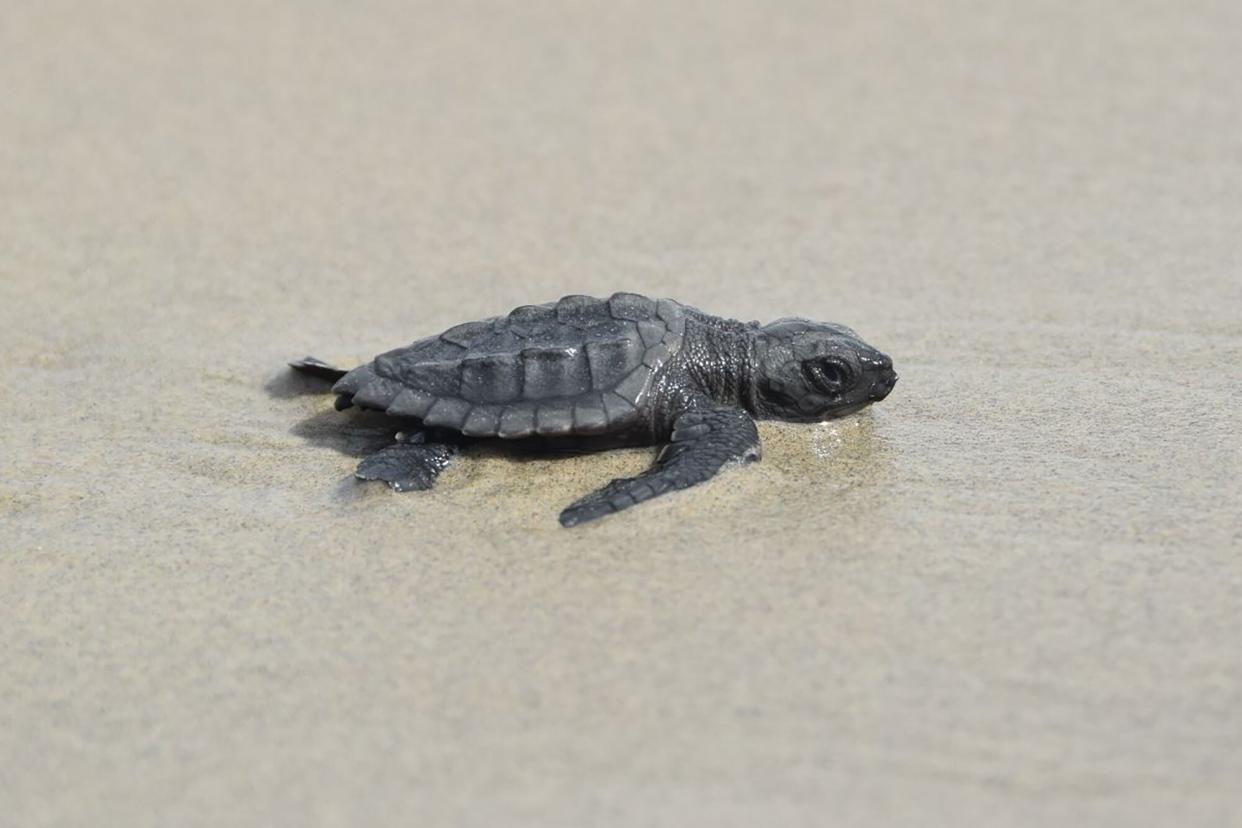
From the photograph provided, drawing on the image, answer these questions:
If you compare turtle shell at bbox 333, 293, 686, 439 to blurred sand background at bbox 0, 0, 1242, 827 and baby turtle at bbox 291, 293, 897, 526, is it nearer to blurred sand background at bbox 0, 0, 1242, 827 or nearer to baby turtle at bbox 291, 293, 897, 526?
baby turtle at bbox 291, 293, 897, 526

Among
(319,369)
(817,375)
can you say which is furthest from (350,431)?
(817,375)

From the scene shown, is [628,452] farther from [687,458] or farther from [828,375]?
[828,375]

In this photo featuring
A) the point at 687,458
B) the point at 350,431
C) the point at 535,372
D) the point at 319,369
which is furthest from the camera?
the point at 319,369

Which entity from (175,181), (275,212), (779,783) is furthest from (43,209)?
(779,783)

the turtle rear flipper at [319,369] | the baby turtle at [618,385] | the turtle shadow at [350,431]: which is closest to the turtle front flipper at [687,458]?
the baby turtle at [618,385]

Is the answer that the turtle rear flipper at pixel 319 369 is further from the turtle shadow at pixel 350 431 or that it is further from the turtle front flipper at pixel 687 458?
the turtle front flipper at pixel 687 458

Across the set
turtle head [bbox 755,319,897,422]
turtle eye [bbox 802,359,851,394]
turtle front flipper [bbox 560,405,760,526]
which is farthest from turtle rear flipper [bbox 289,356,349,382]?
turtle eye [bbox 802,359,851,394]
